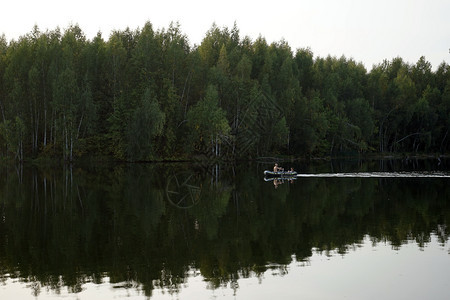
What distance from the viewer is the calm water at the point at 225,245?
13422 millimetres

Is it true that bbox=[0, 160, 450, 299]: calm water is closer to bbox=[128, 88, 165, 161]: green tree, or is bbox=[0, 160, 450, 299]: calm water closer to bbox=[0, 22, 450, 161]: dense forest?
bbox=[128, 88, 165, 161]: green tree

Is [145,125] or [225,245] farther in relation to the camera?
[145,125]

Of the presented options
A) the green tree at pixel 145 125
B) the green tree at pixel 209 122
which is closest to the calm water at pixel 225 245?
the green tree at pixel 145 125

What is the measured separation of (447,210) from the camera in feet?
86.1

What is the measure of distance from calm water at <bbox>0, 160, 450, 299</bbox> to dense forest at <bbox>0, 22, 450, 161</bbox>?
1592 inches

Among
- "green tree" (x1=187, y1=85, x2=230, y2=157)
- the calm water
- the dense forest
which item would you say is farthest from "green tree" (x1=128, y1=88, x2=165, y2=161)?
the calm water

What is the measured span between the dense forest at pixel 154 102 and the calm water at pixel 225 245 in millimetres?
40446

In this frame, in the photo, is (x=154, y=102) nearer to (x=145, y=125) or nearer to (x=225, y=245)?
(x=145, y=125)

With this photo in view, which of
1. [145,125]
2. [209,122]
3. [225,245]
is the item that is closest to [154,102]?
[145,125]

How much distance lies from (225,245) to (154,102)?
54.7m

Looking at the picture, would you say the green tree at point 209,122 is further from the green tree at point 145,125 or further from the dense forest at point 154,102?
the green tree at point 145,125

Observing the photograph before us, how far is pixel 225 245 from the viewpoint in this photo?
710 inches

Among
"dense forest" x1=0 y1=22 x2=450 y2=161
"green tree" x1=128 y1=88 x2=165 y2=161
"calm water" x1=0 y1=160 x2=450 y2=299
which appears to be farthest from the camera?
"dense forest" x1=0 y1=22 x2=450 y2=161

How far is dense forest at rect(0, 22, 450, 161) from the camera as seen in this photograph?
2867 inches
